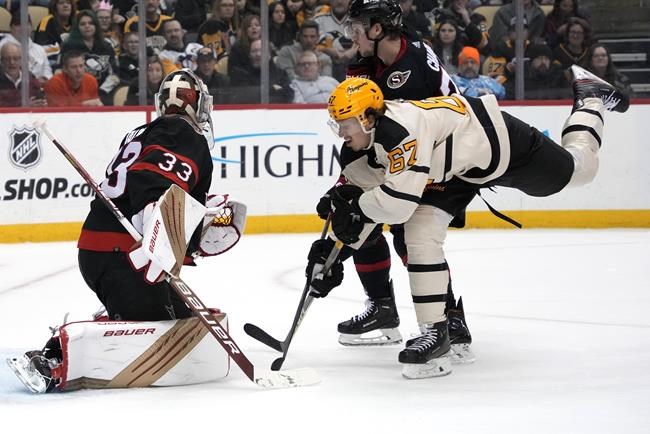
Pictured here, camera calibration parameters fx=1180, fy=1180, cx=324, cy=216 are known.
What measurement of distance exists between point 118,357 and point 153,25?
4344 mm

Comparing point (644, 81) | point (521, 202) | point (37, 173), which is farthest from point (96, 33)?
point (644, 81)

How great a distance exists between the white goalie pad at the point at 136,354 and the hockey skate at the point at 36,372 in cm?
4

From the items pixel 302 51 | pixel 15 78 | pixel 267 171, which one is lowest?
pixel 267 171

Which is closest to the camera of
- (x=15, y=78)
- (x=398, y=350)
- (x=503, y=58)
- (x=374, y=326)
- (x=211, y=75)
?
(x=398, y=350)

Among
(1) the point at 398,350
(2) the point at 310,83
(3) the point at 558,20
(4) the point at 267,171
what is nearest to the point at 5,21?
(4) the point at 267,171

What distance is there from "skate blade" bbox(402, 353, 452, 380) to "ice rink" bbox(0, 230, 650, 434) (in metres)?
0.03

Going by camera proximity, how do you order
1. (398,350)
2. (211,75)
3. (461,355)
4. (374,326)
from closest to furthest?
(461,355), (398,350), (374,326), (211,75)

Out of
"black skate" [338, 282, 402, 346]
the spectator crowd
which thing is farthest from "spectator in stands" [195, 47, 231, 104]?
"black skate" [338, 282, 402, 346]

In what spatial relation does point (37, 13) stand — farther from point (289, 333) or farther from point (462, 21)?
point (289, 333)

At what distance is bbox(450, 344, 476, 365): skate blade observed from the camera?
12.2 ft

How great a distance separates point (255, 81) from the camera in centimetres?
741

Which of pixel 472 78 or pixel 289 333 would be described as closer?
pixel 289 333

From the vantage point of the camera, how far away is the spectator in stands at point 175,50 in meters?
7.25

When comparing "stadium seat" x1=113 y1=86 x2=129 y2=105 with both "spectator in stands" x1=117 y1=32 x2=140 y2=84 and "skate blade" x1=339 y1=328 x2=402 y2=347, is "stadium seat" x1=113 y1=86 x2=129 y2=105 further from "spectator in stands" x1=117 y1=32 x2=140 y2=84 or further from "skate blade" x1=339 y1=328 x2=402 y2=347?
"skate blade" x1=339 y1=328 x2=402 y2=347
